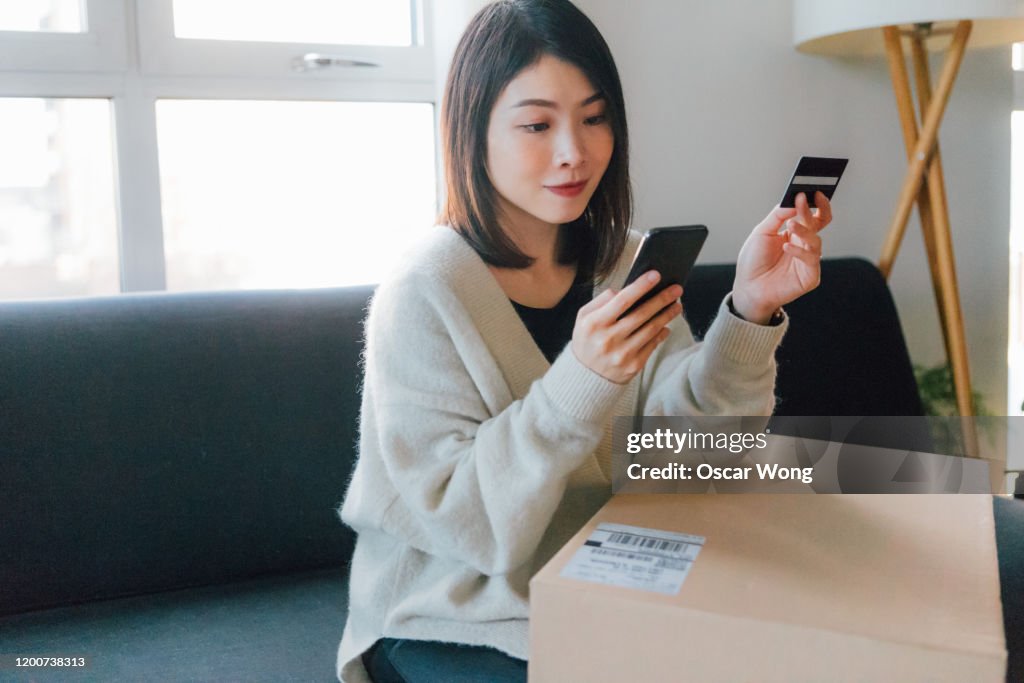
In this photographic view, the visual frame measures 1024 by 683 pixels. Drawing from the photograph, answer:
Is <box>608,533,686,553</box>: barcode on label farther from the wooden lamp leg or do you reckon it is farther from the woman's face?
the wooden lamp leg

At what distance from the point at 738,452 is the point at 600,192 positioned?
0.37 m

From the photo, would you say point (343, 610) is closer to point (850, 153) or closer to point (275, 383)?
point (275, 383)

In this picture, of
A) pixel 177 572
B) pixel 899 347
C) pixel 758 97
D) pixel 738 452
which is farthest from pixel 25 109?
pixel 899 347

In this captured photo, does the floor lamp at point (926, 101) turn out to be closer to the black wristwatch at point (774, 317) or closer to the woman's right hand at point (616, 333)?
the black wristwatch at point (774, 317)

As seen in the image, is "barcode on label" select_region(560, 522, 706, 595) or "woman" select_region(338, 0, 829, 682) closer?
"barcode on label" select_region(560, 522, 706, 595)

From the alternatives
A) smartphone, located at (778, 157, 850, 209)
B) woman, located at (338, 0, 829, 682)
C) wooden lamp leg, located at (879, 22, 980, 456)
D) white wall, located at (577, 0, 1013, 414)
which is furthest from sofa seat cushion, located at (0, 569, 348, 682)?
wooden lamp leg, located at (879, 22, 980, 456)

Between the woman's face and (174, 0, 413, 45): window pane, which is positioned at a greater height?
(174, 0, 413, 45): window pane

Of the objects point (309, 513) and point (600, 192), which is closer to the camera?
point (600, 192)

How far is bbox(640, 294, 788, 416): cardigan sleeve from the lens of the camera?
3.46 ft

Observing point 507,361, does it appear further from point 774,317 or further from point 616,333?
point 774,317

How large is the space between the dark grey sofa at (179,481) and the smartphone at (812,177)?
653mm

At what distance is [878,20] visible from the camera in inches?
67.1

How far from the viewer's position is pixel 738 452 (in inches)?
40.9

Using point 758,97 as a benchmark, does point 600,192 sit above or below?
below
